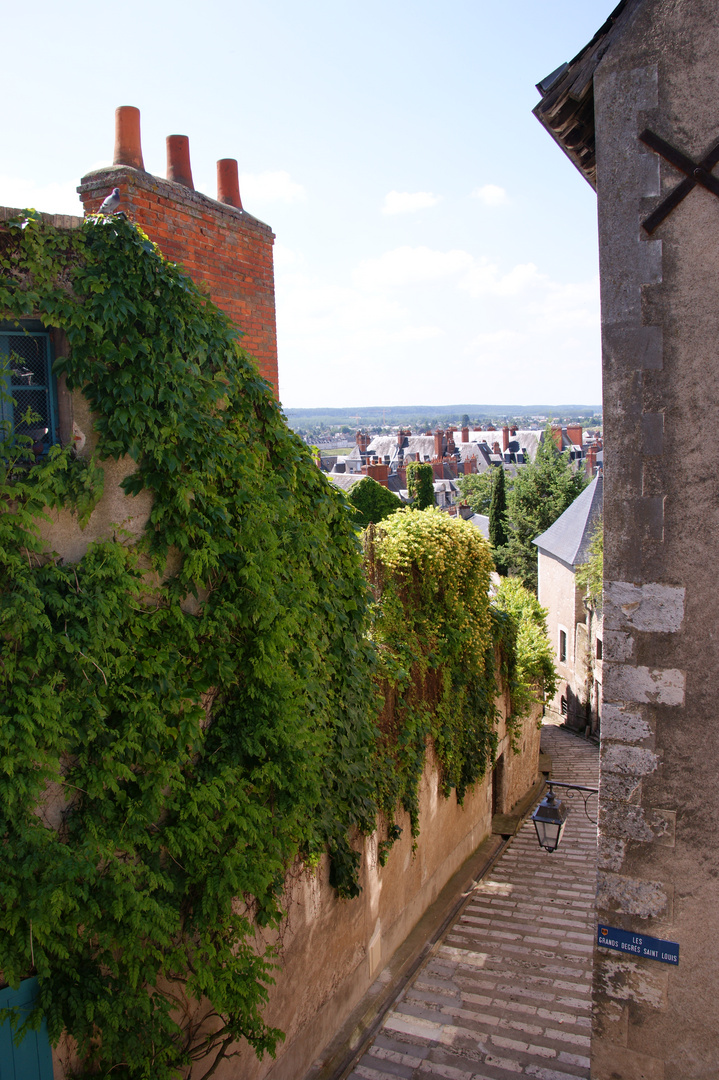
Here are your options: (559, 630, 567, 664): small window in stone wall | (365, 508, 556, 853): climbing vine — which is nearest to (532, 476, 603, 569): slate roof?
(559, 630, 567, 664): small window in stone wall

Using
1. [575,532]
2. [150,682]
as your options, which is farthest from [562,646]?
[150,682]

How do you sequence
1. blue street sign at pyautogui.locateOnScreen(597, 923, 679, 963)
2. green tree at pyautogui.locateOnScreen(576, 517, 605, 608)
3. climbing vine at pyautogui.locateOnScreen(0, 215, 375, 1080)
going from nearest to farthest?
1. climbing vine at pyautogui.locateOnScreen(0, 215, 375, 1080)
2. blue street sign at pyautogui.locateOnScreen(597, 923, 679, 963)
3. green tree at pyautogui.locateOnScreen(576, 517, 605, 608)

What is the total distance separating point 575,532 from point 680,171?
24.9m

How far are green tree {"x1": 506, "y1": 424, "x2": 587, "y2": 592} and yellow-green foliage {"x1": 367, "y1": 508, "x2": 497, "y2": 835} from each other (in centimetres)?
2439

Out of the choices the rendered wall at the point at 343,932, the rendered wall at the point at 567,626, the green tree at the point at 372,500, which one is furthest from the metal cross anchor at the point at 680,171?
the rendered wall at the point at 567,626

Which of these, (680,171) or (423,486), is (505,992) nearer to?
(680,171)

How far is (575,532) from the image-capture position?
1115 inches

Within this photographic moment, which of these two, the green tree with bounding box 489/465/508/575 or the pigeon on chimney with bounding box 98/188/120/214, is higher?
the pigeon on chimney with bounding box 98/188/120/214

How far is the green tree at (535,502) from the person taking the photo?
35688 mm

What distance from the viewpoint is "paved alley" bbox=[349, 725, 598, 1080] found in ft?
21.2

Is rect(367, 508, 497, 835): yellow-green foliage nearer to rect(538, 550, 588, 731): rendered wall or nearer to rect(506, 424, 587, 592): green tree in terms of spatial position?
rect(538, 550, 588, 731): rendered wall

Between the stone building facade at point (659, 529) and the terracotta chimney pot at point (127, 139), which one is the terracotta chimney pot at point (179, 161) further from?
the stone building facade at point (659, 529)

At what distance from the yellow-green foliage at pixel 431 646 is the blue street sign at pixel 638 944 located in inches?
135

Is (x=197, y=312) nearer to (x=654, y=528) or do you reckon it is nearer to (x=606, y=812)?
(x=654, y=528)
